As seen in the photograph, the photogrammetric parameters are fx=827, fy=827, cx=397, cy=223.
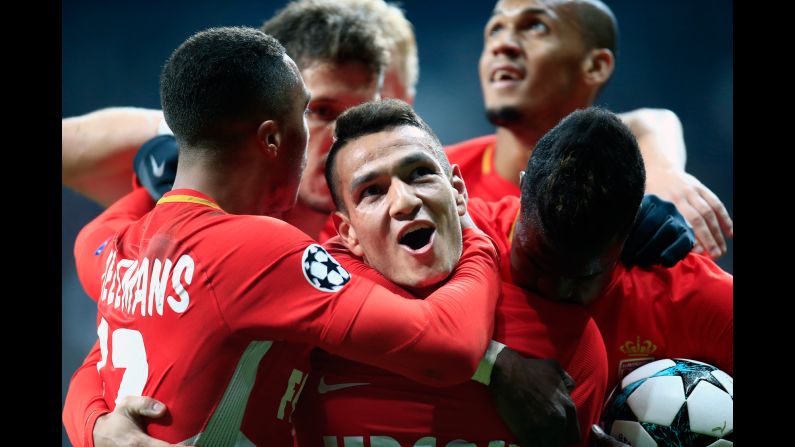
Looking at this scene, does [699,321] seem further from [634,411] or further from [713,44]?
[713,44]

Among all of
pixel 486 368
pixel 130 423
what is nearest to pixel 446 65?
pixel 486 368

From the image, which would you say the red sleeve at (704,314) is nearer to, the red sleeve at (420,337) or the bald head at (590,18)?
the red sleeve at (420,337)

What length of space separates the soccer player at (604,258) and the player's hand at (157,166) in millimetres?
833

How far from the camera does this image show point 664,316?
1.96 metres

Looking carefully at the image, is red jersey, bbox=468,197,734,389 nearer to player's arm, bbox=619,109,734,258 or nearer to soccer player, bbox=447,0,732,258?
player's arm, bbox=619,109,734,258

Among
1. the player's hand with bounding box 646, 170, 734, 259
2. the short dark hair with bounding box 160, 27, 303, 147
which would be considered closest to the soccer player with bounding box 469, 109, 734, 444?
the player's hand with bounding box 646, 170, 734, 259

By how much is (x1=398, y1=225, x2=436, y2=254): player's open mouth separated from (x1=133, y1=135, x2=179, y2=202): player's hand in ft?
2.64

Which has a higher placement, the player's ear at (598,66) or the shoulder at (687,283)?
the player's ear at (598,66)

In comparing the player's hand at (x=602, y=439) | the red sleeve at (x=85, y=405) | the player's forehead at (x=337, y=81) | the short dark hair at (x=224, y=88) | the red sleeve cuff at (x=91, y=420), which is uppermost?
the short dark hair at (x=224, y=88)

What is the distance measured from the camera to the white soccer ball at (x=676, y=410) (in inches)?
69.1

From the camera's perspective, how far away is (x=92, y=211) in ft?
13.0

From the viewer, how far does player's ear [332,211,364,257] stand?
1850 millimetres

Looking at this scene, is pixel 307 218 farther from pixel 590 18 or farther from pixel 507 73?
pixel 590 18

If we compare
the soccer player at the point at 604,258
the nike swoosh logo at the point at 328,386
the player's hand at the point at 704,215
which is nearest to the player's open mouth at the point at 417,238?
the soccer player at the point at 604,258
